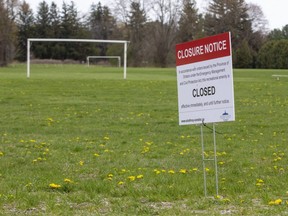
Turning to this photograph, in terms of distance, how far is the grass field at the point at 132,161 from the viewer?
7094mm

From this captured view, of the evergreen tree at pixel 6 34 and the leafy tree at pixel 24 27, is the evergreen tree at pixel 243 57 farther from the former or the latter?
the leafy tree at pixel 24 27

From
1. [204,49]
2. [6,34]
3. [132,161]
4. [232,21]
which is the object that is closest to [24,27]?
[6,34]

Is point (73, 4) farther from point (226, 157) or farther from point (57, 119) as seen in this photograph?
point (226, 157)

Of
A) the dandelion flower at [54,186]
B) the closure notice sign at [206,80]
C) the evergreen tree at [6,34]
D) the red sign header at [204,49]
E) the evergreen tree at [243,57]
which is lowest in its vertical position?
the dandelion flower at [54,186]

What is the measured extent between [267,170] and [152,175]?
2.06 metres

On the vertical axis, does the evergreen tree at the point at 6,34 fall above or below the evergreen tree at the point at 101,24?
below

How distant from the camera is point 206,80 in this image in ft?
23.2

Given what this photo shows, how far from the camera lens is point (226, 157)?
11.1 m

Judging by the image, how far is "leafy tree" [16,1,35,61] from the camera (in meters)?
94.4

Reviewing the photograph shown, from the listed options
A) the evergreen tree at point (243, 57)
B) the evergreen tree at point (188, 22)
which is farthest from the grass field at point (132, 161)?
the evergreen tree at point (188, 22)

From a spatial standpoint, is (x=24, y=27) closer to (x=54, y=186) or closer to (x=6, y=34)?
(x=6, y=34)

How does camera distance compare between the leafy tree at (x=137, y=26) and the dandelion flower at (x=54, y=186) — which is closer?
the dandelion flower at (x=54, y=186)

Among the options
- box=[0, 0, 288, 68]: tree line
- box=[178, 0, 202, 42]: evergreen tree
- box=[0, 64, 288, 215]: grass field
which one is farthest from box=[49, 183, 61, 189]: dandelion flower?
box=[178, 0, 202, 42]: evergreen tree

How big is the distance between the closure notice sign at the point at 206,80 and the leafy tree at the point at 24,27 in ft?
291
